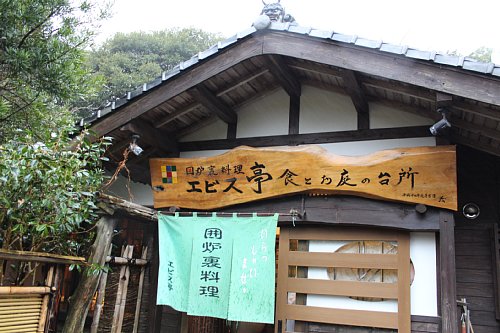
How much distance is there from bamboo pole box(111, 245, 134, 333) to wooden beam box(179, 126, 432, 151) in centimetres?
257

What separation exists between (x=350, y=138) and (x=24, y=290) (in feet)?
17.2

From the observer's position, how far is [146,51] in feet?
85.5

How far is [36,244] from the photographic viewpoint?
5645 mm

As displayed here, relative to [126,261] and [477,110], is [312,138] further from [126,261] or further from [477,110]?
[126,261]

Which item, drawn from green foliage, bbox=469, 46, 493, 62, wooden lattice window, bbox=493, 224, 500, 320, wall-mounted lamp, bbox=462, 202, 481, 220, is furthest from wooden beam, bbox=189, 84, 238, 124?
green foliage, bbox=469, 46, 493, 62

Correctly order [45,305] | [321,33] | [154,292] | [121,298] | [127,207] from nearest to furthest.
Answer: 1. [45,305]
2. [321,33]
3. [127,207]
4. [121,298]
5. [154,292]

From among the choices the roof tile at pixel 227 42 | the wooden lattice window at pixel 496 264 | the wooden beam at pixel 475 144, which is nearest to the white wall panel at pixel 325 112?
the wooden beam at pixel 475 144

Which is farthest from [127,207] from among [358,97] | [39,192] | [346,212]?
[358,97]

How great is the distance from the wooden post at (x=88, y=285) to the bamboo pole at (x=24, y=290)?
2.40ft

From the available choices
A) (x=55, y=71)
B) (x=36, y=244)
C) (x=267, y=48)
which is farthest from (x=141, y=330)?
(x=267, y=48)

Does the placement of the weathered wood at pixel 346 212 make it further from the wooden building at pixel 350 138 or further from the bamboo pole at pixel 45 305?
the bamboo pole at pixel 45 305

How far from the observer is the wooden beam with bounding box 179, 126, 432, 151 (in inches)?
263

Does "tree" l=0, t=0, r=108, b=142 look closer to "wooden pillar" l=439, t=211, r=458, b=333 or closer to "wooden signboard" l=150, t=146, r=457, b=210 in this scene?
"wooden signboard" l=150, t=146, r=457, b=210

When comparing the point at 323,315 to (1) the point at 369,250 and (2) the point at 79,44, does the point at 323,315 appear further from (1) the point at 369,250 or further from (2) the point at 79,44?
(2) the point at 79,44
